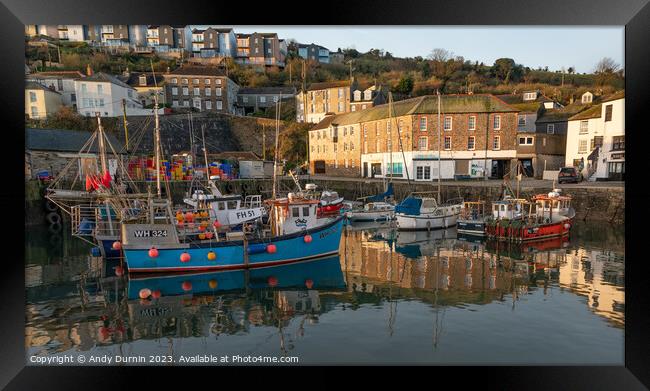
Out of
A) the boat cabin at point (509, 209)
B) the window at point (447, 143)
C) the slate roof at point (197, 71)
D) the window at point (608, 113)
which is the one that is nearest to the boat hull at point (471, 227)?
the boat cabin at point (509, 209)

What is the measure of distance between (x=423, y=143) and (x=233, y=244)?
2079 cm

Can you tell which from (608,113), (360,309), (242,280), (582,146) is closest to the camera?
(360,309)

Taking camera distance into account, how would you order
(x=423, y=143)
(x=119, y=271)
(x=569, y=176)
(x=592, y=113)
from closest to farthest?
(x=119, y=271), (x=569, y=176), (x=592, y=113), (x=423, y=143)

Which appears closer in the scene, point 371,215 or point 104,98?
point 371,215

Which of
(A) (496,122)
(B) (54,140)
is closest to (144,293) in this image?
(B) (54,140)

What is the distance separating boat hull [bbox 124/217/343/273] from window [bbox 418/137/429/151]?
1748 cm

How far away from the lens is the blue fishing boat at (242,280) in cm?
1117

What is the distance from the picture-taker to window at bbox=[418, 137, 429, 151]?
97.7 ft

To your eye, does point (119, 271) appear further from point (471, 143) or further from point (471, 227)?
point (471, 143)

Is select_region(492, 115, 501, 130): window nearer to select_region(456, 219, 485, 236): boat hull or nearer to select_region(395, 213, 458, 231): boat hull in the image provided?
select_region(395, 213, 458, 231): boat hull

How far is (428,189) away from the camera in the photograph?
27203mm

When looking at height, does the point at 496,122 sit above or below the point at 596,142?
above
